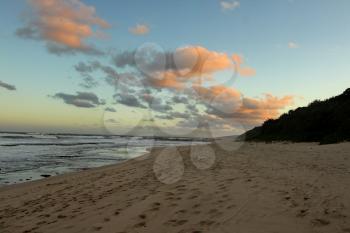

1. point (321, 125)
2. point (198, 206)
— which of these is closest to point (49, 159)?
point (198, 206)

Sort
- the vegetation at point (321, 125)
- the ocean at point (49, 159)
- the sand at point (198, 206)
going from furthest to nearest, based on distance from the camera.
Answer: the vegetation at point (321, 125) → the ocean at point (49, 159) → the sand at point (198, 206)

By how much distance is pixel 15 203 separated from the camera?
919 cm

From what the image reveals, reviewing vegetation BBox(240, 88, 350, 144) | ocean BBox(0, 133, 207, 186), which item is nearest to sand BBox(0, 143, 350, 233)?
ocean BBox(0, 133, 207, 186)

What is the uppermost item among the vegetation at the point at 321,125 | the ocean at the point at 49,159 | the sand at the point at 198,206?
the vegetation at the point at 321,125

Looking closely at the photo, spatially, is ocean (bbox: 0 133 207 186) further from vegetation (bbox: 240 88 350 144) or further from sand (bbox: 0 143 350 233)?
vegetation (bbox: 240 88 350 144)

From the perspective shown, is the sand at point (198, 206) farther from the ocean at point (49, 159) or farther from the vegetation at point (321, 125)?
the vegetation at point (321, 125)

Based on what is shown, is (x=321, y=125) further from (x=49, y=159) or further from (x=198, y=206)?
(x=198, y=206)

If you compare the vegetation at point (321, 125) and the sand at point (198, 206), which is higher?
the vegetation at point (321, 125)

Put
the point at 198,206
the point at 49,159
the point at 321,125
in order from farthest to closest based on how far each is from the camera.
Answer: the point at 321,125 → the point at 49,159 → the point at 198,206

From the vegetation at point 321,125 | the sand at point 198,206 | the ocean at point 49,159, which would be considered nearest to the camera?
the sand at point 198,206

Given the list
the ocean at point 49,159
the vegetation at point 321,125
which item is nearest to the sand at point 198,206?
the ocean at point 49,159

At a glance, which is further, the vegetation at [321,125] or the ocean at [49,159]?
the vegetation at [321,125]

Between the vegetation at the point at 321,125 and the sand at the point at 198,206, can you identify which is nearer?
the sand at the point at 198,206

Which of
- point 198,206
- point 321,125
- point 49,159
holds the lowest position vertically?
point 49,159
